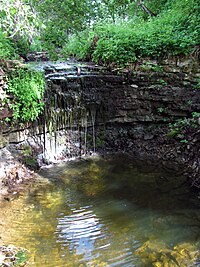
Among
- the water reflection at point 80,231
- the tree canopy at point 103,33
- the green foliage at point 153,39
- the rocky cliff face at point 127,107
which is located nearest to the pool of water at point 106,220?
the water reflection at point 80,231

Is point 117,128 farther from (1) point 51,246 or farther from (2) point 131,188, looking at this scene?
(1) point 51,246

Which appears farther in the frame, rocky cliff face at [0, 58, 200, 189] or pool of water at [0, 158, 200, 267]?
rocky cliff face at [0, 58, 200, 189]

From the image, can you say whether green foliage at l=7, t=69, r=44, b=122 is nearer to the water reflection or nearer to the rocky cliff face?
the rocky cliff face

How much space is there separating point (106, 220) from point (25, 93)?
3.70 m

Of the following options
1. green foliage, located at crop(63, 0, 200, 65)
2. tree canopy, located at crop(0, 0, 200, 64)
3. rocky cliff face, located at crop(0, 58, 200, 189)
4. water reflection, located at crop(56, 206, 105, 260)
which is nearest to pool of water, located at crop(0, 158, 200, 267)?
water reflection, located at crop(56, 206, 105, 260)

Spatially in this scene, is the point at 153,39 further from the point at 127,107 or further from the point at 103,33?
the point at 127,107

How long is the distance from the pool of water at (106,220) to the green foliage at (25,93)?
62.3 inches

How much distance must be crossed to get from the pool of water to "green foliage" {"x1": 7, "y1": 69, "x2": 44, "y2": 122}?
158 centimetres

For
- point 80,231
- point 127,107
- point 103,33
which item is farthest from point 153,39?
point 80,231

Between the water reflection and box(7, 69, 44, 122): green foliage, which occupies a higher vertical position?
box(7, 69, 44, 122): green foliage

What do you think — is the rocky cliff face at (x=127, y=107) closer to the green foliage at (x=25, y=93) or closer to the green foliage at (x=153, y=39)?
the green foliage at (x=153, y=39)

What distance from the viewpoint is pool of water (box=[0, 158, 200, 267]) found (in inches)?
152

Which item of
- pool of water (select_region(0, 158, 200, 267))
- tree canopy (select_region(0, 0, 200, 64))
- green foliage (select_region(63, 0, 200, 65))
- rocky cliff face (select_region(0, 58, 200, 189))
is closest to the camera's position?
pool of water (select_region(0, 158, 200, 267))

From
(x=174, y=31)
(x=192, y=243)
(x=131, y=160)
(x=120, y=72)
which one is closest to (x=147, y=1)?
(x=174, y=31)
